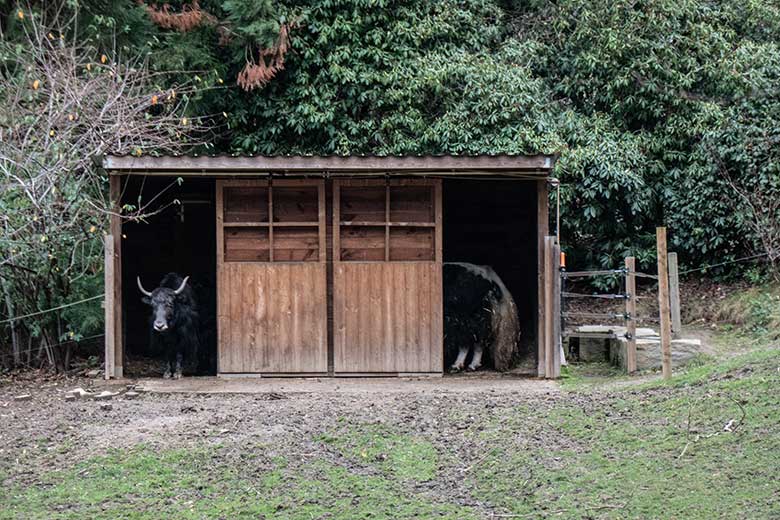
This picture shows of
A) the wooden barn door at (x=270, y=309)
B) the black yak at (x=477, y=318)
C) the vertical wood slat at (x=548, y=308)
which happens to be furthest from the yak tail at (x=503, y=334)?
the wooden barn door at (x=270, y=309)

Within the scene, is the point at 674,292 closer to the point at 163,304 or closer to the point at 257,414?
the point at 257,414

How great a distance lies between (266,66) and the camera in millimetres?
16422

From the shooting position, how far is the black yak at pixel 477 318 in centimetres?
1220

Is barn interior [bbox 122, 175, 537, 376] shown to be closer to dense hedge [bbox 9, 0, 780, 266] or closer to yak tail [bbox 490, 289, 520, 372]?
yak tail [bbox 490, 289, 520, 372]

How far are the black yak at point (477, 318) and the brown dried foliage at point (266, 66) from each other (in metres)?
5.61

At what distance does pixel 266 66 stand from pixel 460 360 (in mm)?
6906

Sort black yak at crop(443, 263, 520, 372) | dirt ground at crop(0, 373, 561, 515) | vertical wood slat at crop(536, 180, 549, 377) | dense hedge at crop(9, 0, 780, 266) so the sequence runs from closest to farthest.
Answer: dirt ground at crop(0, 373, 561, 515) < vertical wood slat at crop(536, 180, 549, 377) < black yak at crop(443, 263, 520, 372) < dense hedge at crop(9, 0, 780, 266)

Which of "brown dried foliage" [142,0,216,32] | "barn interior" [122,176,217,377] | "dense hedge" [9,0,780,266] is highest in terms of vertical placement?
"brown dried foliage" [142,0,216,32]

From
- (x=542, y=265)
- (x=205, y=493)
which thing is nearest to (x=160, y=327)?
(x=542, y=265)

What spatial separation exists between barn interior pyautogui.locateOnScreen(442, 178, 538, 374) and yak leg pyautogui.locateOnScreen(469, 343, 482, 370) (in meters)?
1.33

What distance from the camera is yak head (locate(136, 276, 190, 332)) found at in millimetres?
11398

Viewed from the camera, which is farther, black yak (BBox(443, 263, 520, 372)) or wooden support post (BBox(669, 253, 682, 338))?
wooden support post (BBox(669, 253, 682, 338))

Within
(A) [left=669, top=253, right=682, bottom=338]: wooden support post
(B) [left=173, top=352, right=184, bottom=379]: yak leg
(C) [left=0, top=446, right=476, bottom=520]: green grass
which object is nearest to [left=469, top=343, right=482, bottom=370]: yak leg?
(A) [left=669, top=253, right=682, bottom=338]: wooden support post

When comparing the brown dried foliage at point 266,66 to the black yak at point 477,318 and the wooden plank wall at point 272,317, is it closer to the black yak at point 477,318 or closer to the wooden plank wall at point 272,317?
the black yak at point 477,318
